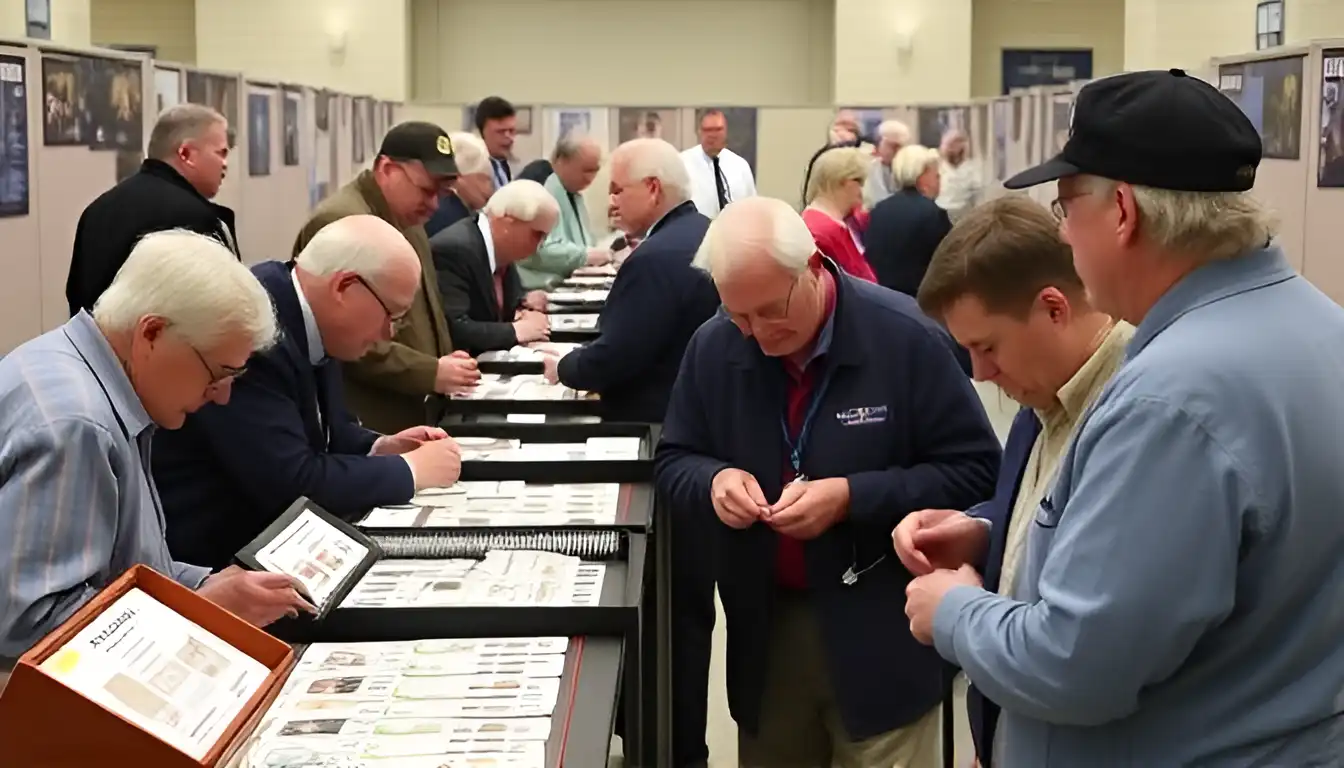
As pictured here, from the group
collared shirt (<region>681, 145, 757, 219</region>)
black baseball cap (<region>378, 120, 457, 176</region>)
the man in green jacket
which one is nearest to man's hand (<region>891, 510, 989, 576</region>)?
black baseball cap (<region>378, 120, 457, 176</region>)

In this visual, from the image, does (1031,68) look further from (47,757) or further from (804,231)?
(47,757)

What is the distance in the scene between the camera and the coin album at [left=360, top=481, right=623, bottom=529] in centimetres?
286

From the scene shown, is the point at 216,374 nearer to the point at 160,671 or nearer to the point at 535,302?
the point at 160,671

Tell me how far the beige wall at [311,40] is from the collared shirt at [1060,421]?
14.6m

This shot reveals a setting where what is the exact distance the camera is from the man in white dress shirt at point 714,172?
8789 mm

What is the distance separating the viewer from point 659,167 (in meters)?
4.12

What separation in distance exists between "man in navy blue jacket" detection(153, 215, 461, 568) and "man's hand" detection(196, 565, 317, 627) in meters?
0.52

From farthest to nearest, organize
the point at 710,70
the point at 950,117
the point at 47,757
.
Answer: the point at 710,70 < the point at 950,117 < the point at 47,757

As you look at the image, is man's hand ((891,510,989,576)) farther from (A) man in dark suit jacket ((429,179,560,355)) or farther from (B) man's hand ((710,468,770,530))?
(A) man in dark suit jacket ((429,179,560,355))

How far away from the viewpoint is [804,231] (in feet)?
8.74

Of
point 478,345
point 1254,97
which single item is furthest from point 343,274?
point 1254,97

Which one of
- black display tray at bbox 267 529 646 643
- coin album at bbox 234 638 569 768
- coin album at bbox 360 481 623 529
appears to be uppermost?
coin album at bbox 360 481 623 529

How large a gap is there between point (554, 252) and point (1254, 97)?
337 cm

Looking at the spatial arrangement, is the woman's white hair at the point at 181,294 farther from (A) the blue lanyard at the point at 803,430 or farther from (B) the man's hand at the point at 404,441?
(B) the man's hand at the point at 404,441
